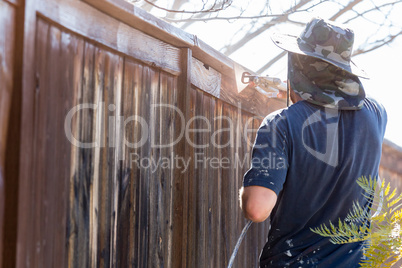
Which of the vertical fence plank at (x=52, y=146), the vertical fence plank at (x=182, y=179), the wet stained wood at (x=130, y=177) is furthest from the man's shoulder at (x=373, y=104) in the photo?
the vertical fence plank at (x=52, y=146)

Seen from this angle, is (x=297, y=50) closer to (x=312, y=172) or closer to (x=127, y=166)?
(x=312, y=172)

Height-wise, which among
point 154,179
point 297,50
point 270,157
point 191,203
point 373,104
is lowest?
point 191,203

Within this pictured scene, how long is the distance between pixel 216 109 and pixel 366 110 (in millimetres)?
1346

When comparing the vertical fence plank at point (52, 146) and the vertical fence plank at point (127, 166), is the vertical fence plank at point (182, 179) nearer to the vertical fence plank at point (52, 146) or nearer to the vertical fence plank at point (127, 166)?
the vertical fence plank at point (127, 166)

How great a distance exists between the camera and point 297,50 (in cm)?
258

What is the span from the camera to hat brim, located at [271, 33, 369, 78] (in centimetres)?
254

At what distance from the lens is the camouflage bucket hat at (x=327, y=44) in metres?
2.57

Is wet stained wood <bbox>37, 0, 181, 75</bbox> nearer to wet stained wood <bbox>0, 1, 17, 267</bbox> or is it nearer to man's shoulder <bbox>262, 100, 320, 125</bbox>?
wet stained wood <bbox>0, 1, 17, 267</bbox>

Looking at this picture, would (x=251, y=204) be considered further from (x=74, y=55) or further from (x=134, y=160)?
(x=74, y=55)

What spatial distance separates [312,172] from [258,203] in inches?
13.5

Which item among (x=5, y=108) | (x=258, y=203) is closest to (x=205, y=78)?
(x=258, y=203)

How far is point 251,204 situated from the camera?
218 cm

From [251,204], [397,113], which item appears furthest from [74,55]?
[397,113]

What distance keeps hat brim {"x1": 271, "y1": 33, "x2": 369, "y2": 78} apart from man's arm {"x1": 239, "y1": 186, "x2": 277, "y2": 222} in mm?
748
